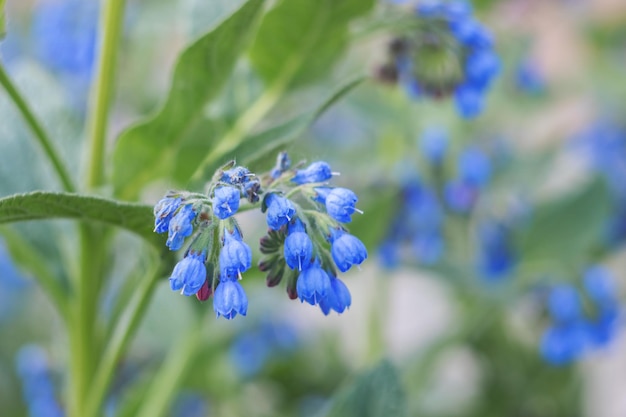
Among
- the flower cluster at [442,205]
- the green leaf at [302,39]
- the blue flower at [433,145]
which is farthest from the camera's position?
the blue flower at [433,145]

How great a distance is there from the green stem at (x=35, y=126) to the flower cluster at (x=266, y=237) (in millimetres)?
208

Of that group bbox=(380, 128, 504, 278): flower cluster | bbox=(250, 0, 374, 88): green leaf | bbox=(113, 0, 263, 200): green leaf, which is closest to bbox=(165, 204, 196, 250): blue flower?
bbox=(113, 0, 263, 200): green leaf

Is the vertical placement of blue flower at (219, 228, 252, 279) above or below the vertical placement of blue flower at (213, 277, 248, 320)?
above

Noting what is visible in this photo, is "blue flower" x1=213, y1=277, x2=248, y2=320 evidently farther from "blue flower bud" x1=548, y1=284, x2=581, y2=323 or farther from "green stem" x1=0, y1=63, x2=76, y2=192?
"blue flower bud" x1=548, y1=284, x2=581, y2=323

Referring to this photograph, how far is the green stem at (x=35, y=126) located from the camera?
844mm

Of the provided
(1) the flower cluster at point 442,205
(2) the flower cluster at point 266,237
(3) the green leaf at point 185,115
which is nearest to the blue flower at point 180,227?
(2) the flower cluster at point 266,237

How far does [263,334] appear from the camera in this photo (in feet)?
6.26

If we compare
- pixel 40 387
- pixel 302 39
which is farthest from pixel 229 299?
pixel 40 387

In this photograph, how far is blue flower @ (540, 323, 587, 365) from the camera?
153 centimetres

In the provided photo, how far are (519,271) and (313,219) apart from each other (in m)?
1.09

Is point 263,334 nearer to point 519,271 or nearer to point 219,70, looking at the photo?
point 519,271

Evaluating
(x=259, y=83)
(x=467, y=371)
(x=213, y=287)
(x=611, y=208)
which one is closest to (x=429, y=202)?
(x=611, y=208)

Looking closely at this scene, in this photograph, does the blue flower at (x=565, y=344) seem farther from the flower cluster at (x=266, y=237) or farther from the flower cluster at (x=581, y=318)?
the flower cluster at (x=266, y=237)

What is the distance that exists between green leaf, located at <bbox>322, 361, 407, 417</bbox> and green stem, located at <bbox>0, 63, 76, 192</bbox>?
0.36 metres
